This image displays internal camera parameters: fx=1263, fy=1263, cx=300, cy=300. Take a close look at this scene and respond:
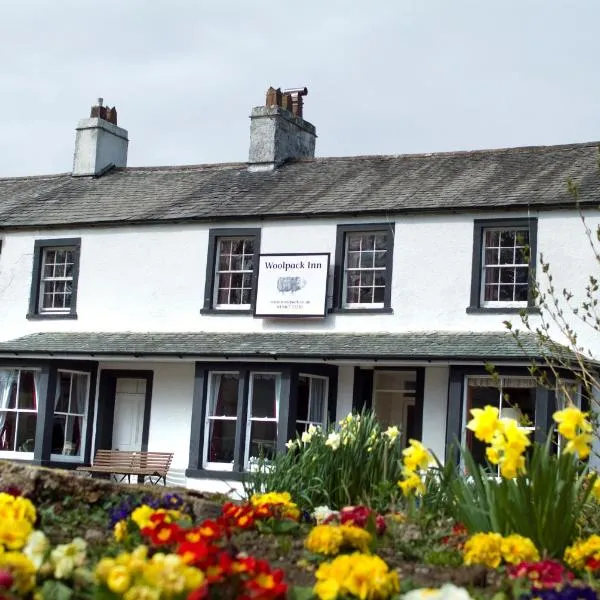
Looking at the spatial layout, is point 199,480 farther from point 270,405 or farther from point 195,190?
point 195,190

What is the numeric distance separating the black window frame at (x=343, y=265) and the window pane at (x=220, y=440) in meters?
2.85

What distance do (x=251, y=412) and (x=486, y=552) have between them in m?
15.4

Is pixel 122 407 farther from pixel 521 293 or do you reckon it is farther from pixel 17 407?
pixel 521 293

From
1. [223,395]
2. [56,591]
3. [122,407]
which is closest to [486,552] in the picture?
[56,591]

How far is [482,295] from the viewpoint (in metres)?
21.1

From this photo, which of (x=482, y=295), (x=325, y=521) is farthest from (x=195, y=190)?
(x=325, y=521)

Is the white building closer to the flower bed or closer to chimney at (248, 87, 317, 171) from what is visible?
chimney at (248, 87, 317, 171)

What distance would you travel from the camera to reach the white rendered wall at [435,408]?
20875mm

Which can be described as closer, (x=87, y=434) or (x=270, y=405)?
(x=270, y=405)

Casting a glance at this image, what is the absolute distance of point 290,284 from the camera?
22.5 metres

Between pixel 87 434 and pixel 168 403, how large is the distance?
78.7 inches

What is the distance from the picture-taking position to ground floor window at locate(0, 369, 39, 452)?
24.0 m

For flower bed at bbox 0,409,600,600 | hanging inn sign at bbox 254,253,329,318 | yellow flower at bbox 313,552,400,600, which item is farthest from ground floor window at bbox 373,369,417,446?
yellow flower at bbox 313,552,400,600

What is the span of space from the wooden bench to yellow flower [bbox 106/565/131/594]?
55.3 feet
